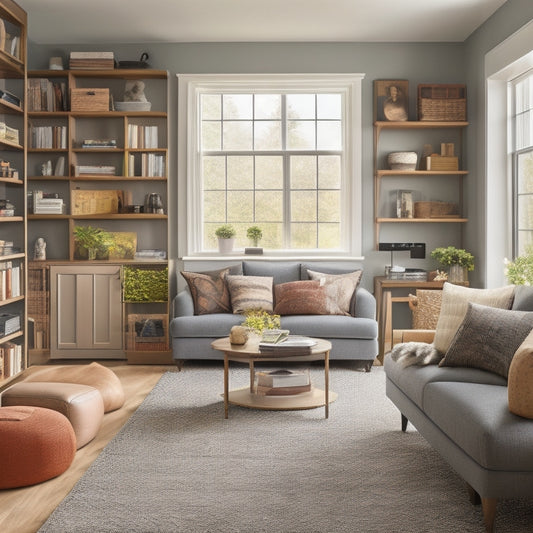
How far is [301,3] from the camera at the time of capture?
18.6 feet

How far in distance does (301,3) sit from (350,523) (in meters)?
4.31

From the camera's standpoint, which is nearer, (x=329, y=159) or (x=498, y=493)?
(x=498, y=493)

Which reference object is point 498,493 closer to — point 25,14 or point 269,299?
point 269,299

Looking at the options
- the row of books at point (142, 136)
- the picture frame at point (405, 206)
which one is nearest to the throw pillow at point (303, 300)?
the picture frame at point (405, 206)

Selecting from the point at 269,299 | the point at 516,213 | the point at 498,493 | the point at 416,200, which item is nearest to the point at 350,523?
the point at 498,493

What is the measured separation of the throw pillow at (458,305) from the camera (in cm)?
382

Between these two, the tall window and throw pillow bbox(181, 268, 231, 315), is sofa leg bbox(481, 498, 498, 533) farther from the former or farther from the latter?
throw pillow bbox(181, 268, 231, 315)

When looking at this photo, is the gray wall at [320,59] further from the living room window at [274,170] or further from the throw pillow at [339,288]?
the throw pillow at [339,288]

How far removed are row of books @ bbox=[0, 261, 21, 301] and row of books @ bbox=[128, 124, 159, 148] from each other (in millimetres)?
1735

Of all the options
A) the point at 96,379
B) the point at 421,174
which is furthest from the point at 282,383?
the point at 421,174

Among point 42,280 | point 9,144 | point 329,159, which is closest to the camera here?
point 9,144

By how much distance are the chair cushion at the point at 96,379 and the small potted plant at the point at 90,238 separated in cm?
204

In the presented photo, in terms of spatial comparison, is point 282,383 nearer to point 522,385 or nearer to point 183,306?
point 183,306

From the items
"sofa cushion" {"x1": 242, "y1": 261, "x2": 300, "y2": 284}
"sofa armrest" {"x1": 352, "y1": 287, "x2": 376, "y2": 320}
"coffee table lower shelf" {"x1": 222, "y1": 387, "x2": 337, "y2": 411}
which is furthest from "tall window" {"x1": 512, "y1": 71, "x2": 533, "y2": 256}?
"coffee table lower shelf" {"x1": 222, "y1": 387, "x2": 337, "y2": 411}
